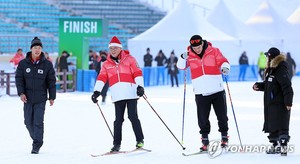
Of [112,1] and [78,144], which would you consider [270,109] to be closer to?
[78,144]

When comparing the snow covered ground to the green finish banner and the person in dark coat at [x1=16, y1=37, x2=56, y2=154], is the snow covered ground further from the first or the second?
the green finish banner

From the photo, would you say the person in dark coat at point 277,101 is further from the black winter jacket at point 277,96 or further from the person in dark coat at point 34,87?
the person in dark coat at point 34,87

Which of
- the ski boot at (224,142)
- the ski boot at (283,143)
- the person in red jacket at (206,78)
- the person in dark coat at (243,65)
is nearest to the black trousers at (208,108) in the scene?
the person in red jacket at (206,78)

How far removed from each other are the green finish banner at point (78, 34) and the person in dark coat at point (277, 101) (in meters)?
15.1

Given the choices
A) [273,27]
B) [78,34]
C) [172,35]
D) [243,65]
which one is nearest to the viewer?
[78,34]

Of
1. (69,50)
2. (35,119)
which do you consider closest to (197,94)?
(35,119)

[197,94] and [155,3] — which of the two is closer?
[197,94]

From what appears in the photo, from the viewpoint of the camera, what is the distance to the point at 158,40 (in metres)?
30.9

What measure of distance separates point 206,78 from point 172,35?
22.4 meters

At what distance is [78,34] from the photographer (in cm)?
2347

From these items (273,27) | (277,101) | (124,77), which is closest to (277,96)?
(277,101)

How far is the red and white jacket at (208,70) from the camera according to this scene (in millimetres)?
8641

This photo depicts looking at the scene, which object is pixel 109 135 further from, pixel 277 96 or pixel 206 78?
pixel 277 96

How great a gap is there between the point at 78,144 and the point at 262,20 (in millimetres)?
26774
